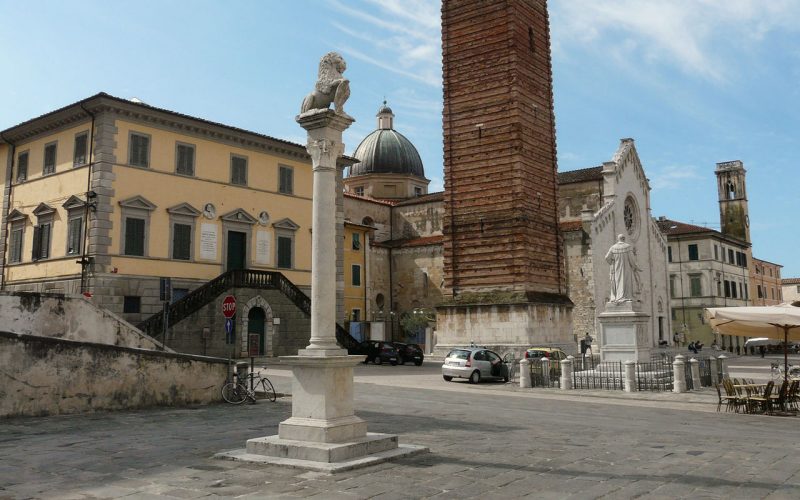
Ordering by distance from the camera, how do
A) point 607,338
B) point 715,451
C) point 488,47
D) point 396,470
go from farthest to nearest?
point 488,47 → point 607,338 → point 715,451 → point 396,470

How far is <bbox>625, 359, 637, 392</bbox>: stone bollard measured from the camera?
739 inches

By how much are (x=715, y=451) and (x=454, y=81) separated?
31.9m

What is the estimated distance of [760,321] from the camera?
1504cm

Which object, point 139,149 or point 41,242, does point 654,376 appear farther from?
point 41,242

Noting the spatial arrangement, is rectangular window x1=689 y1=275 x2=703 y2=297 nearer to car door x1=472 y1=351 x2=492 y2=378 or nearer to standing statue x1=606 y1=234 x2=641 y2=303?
car door x1=472 y1=351 x2=492 y2=378

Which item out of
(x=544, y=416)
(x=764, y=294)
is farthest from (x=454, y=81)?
(x=764, y=294)

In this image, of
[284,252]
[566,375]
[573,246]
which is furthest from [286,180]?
[573,246]

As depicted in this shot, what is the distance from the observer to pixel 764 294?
8362 centimetres

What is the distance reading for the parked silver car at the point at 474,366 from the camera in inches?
940

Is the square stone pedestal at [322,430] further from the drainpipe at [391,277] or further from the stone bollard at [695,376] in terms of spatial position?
the drainpipe at [391,277]

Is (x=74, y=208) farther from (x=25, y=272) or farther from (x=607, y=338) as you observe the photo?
(x=607, y=338)

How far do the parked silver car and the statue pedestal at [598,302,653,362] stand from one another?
4.52 metres

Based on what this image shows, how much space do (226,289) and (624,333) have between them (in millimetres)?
16580

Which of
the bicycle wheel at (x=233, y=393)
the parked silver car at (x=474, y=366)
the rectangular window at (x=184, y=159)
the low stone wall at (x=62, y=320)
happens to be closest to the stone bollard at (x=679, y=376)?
the parked silver car at (x=474, y=366)
